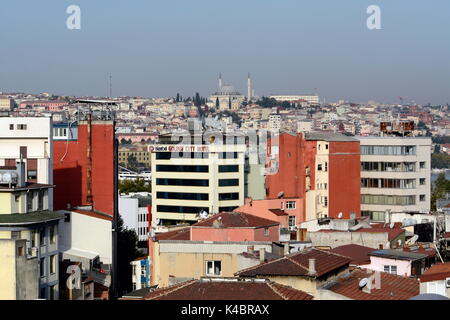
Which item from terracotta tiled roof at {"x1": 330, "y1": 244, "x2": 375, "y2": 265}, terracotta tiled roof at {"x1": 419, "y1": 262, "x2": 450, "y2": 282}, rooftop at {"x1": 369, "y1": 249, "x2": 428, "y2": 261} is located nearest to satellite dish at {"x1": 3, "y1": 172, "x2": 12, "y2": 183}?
terracotta tiled roof at {"x1": 330, "y1": 244, "x2": 375, "y2": 265}

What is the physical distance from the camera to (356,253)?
14.2 meters

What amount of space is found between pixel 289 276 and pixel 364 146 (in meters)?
24.5

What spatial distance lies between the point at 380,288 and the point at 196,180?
87.4 ft

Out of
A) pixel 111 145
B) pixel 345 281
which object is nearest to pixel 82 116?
pixel 111 145

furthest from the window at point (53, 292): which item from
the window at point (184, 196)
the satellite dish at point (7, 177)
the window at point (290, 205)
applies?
the window at point (184, 196)

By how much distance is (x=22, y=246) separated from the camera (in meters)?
10.8

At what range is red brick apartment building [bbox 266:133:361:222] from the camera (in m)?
32.4

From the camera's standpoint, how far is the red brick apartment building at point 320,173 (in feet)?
106

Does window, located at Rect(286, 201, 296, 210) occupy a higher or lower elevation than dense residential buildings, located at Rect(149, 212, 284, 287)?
lower

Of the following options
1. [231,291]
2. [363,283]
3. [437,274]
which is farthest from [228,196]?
[231,291]

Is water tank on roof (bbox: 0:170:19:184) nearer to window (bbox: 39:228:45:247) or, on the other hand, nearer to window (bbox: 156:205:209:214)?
window (bbox: 39:228:45:247)

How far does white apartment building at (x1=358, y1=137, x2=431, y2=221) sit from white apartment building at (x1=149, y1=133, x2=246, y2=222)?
5.03 meters

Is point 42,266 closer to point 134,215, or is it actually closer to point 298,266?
point 298,266

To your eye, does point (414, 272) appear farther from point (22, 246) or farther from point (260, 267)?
point (22, 246)
